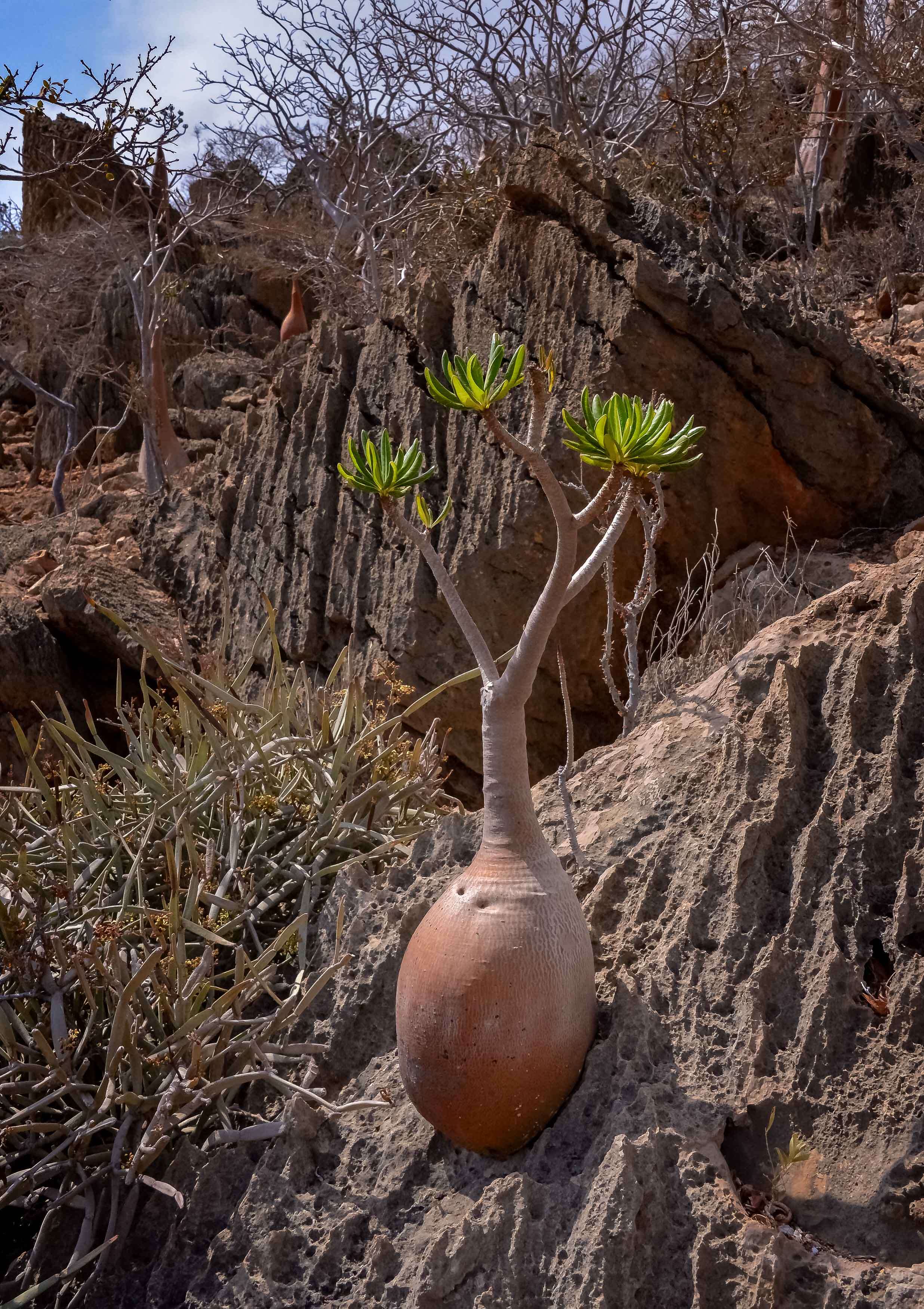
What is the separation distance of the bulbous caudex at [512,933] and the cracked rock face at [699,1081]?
0.09m

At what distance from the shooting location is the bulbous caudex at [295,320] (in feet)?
36.6

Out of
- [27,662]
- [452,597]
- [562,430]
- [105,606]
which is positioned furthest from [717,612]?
[27,662]

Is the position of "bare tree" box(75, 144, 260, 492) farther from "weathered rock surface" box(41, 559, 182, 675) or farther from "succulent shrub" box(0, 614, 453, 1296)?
"succulent shrub" box(0, 614, 453, 1296)

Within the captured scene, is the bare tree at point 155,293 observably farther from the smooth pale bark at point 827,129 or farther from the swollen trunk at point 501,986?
the swollen trunk at point 501,986

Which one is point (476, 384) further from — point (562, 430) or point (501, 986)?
point (562, 430)

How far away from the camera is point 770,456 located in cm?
435

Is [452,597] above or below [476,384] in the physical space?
below

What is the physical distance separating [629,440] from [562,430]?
9.86ft

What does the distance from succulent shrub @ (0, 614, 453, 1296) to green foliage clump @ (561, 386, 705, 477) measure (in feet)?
2.95

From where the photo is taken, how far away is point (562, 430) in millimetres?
4301

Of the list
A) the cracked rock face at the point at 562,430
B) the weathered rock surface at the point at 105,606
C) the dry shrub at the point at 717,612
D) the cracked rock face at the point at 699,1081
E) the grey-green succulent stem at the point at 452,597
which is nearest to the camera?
the cracked rock face at the point at 699,1081

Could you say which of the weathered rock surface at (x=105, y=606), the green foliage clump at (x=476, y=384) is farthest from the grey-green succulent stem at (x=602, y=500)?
the weathered rock surface at (x=105, y=606)

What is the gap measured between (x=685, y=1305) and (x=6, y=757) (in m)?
5.88

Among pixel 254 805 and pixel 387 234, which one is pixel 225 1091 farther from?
pixel 387 234
